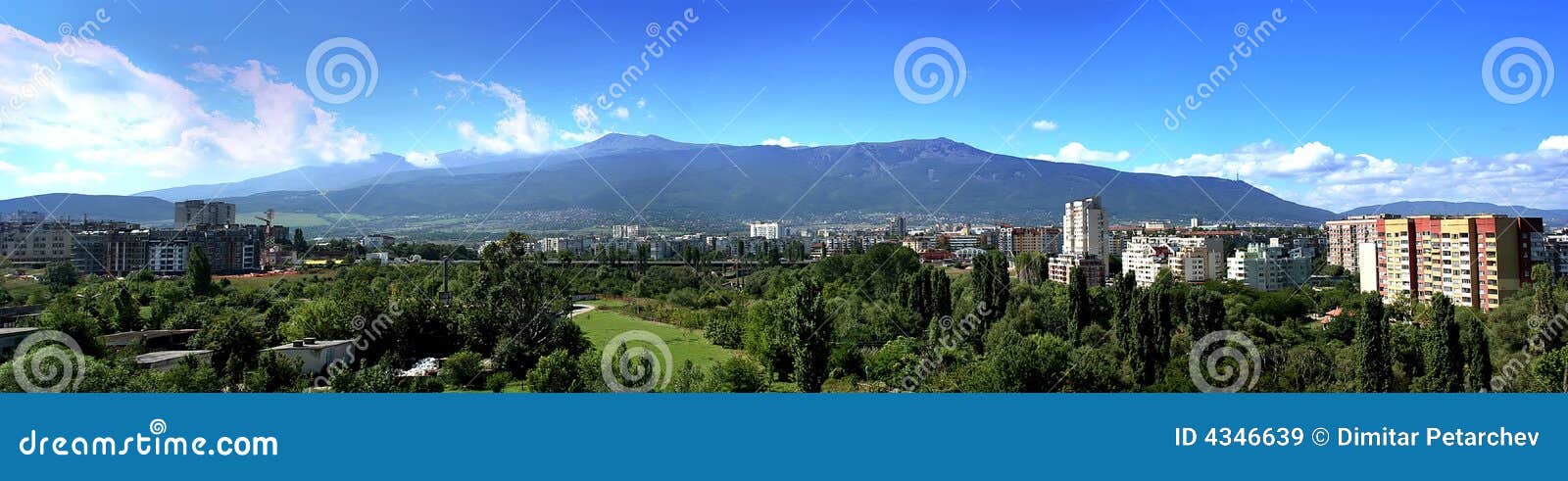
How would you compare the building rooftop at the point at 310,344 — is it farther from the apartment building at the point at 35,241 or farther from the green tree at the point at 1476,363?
the green tree at the point at 1476,363

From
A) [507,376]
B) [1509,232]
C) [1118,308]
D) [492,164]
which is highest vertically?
[492,164]

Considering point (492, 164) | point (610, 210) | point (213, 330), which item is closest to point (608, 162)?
point (492, 164)

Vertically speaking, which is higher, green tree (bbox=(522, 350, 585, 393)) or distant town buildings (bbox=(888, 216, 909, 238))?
distant town buildings (bbox=(888, 216, 909, 238))

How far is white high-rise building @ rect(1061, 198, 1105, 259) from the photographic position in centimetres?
2384

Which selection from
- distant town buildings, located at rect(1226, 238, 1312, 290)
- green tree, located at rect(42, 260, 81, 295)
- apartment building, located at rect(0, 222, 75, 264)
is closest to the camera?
apartment building, located at rect(0, 222, 75, 264)

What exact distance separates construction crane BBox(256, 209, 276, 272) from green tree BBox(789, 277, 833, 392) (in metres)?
Result: 14.9

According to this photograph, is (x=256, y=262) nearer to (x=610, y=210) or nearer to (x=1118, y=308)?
(x=610, y=210)

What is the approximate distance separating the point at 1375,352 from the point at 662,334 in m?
9.22

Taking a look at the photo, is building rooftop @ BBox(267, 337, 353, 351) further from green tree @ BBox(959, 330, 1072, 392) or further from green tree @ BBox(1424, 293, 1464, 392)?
green tree @ BBox(1424, 293, 1464, 392)

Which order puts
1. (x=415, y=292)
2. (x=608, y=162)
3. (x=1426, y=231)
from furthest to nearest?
1. (x=608, y=162)
2. (x=1426, y=231)
3. (x=415, y=292)

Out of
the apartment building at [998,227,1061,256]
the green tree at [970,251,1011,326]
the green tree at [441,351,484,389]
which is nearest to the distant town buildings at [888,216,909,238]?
the apartment building at [998,227,1061,256]

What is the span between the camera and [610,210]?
21.7 meters

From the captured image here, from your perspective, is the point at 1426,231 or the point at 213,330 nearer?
the point at 213,330

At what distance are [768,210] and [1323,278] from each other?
1522 centimetres
